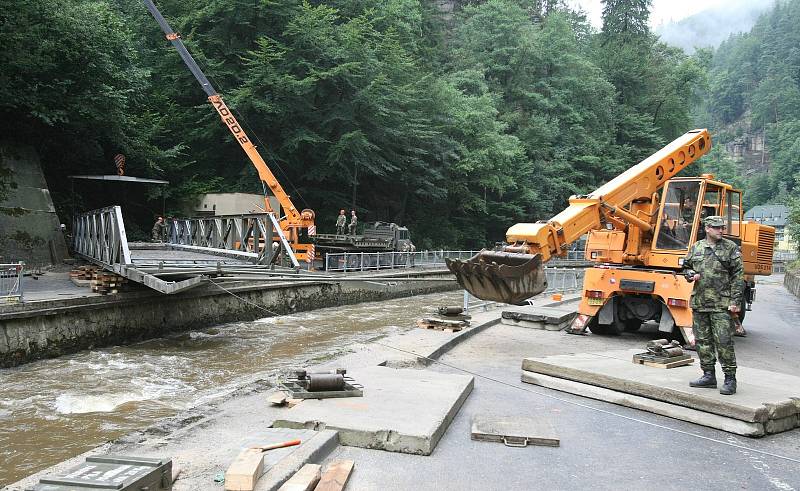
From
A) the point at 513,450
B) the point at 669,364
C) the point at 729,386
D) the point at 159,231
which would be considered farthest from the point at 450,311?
the point at 159,231

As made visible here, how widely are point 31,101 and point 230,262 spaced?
10.6m

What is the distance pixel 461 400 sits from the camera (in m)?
6.78

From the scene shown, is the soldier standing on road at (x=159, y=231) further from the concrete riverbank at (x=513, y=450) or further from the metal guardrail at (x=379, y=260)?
the concrete riverbank at (x=513, y=450)

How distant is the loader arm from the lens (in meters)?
9.34

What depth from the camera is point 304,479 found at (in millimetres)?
4016

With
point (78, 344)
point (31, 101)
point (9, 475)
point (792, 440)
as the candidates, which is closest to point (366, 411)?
point (9, 475)

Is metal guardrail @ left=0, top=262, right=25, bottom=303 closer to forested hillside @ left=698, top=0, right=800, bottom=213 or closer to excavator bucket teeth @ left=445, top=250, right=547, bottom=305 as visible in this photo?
excavator bucket teeth @ left=445, top=250, right=547, bottom=305

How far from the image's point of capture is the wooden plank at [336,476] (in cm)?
406

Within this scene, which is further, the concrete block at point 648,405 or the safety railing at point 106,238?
the safety railing at point 106,238

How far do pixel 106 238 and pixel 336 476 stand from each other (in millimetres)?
12671

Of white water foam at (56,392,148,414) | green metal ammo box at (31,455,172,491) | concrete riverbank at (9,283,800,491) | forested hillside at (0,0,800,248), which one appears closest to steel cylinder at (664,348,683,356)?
concrete riverbank at (9,283,800,491)

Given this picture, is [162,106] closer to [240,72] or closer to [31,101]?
[240,72]

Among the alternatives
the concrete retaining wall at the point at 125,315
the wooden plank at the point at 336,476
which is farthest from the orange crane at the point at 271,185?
the wooden plank at the point at 336,476

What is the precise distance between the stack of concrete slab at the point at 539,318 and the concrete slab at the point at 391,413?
262 inches
